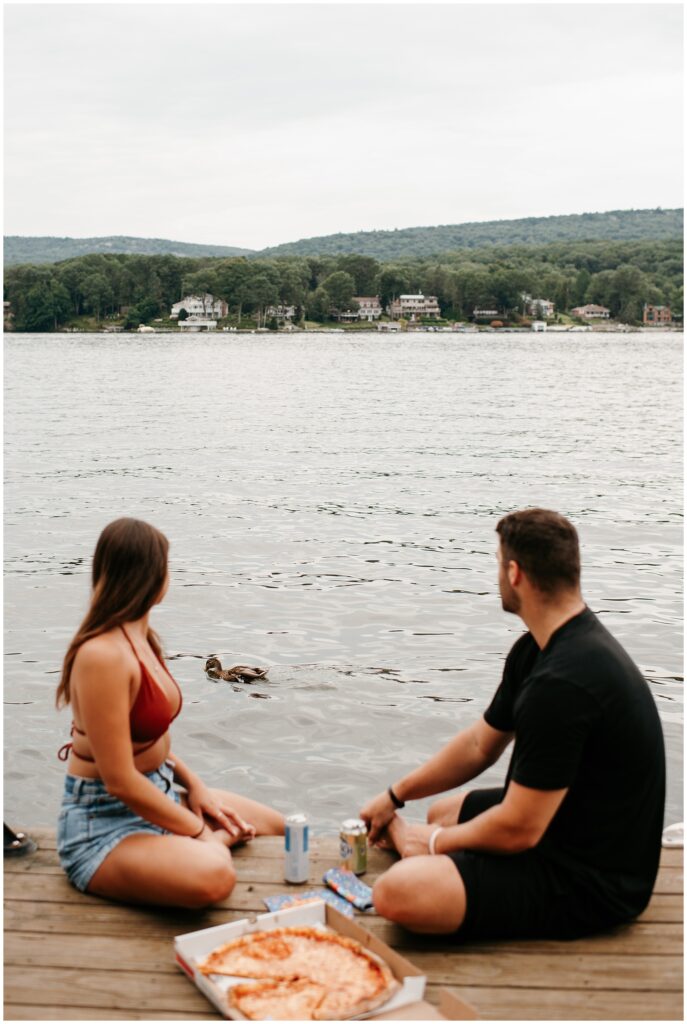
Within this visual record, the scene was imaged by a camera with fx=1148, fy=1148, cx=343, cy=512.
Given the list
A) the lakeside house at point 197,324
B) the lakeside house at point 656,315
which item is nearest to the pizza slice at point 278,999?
the lakeside house at point 197,324

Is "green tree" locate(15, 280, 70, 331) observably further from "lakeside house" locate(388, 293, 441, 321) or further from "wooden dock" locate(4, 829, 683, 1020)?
"wooden dock" locate(4, 829, 683, 1020)

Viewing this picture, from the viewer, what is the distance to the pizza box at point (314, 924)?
12.9 ft

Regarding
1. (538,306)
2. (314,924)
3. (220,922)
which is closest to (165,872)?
(220,922)

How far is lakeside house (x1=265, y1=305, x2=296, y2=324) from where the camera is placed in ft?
597

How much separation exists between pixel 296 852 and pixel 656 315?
7666 inches

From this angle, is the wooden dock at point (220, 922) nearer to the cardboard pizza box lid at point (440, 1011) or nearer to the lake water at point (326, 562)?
the cardboard pizza box lid at point (440, 1011)

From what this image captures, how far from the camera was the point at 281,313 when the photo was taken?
607 feet

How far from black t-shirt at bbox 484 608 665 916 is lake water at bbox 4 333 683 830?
3.56 meters

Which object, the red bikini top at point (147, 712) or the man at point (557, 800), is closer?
the man at point (557, 800)

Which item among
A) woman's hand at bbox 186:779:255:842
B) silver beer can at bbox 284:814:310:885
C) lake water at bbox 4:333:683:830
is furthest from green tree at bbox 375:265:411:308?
silver beer can at bbox 284:814:310:885

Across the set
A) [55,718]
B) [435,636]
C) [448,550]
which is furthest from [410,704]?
[448,550]

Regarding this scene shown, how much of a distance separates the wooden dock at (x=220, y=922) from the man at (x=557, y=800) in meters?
0.12

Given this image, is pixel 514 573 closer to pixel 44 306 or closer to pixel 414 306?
pixel 44 306

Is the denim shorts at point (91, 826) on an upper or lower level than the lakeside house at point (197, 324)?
lower
